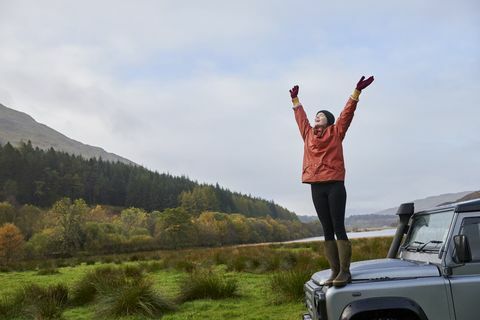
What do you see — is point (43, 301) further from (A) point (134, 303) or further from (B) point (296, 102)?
(B) point (296, 102)

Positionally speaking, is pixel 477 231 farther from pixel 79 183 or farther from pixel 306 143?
pixel 79 183

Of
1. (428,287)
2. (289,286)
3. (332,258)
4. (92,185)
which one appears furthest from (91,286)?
(92,185)

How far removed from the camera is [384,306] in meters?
4.40

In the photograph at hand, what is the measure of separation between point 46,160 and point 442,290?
130 m

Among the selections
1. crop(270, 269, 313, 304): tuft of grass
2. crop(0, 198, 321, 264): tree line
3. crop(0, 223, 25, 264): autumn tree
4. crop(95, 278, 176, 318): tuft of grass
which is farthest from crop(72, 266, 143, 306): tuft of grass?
crop(0, 223, 25, 264): autumn tree

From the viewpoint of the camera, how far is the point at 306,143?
555 cm

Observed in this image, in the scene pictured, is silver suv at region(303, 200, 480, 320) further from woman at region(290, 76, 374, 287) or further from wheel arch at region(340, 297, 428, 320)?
woman at region(290, 76, 374, 287)

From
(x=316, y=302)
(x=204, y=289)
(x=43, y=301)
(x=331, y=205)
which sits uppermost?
(x=331, y=205)

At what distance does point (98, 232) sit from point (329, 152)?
69.6m

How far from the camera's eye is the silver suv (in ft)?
14.5

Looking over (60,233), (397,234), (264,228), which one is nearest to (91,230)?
(60,233)

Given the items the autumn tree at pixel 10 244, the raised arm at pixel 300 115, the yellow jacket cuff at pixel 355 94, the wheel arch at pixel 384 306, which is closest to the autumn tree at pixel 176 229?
the autumn tree at pixel 10 244

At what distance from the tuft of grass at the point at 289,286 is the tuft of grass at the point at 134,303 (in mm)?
2402

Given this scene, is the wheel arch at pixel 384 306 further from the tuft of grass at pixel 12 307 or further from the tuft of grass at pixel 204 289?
the tuft of grass at pixel 12 307
